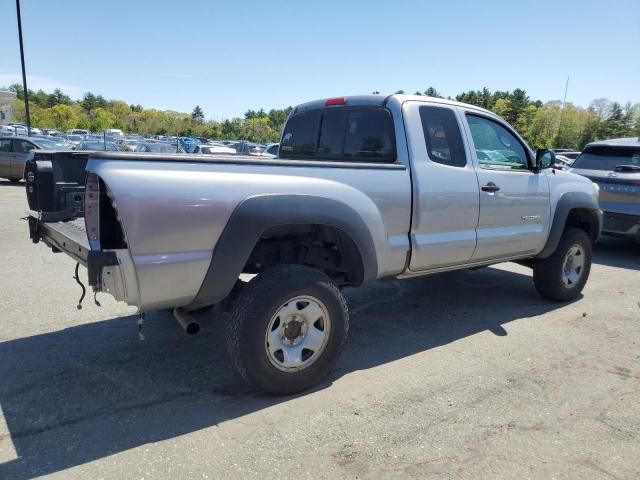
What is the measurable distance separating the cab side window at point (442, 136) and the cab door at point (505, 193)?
0.60 feet

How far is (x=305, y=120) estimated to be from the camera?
4.86 metres

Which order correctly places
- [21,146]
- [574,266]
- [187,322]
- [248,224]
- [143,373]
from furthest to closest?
[21,146] → [574,266] → [143,373] → [187,322] → [248,224]

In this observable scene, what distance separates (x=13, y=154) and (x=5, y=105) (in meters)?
55.4

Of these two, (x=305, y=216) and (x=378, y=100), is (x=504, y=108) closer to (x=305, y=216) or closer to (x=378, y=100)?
(x=378, y=100)

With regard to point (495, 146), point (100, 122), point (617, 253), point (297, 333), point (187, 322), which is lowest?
point (617, 253)

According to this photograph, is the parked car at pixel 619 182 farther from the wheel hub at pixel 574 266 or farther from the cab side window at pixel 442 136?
the cab side window at pixel 442 136

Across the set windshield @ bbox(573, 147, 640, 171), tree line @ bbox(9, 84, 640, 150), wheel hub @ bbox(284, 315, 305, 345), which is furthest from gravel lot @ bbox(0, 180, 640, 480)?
tree line @ bbox(9, 84, 640, 150)

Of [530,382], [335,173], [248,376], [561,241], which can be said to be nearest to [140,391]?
[248,376]

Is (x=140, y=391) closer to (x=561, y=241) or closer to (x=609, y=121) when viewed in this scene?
(x=561, y=241)

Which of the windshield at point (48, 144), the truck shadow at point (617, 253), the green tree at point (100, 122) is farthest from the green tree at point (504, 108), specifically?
the truck shadow at point (617, 253)

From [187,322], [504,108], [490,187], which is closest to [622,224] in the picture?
[490,187]

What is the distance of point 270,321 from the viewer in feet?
10.3

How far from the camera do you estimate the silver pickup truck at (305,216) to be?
8.89 feet

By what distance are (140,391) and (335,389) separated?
132 cm
